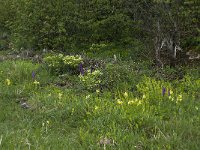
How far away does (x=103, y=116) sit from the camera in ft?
17.1

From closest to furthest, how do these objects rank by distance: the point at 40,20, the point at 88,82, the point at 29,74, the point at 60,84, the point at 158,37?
the point at 88,82
the point at 60,84
the point at 29,74
the point at 158,37
the point at 40,20

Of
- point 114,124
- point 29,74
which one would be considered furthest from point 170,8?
point 114,124

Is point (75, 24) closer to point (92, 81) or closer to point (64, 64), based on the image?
point (64, 64)

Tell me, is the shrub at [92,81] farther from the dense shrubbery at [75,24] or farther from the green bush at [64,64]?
the dense shrubbery at [75,24]

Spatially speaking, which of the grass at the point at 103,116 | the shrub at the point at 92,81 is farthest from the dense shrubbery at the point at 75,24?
the grass at the point at 103,116

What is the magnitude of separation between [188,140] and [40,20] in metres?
8.09

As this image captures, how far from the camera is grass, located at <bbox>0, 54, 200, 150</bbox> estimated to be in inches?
176

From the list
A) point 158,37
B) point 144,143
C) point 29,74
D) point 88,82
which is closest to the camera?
point 144,143

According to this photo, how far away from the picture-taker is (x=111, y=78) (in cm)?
703

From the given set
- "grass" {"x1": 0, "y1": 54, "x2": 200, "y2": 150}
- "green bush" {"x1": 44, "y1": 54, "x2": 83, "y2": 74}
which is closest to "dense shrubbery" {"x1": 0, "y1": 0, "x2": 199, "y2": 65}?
"green bush" {"x1": 44, "y1": 54, "x2": 83, "y2": 74}

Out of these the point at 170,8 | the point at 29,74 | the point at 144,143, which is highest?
the point at 170,8

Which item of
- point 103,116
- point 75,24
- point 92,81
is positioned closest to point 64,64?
point 92,81

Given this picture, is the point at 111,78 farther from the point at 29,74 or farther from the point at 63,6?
the point at 63,6

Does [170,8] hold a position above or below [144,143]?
above
